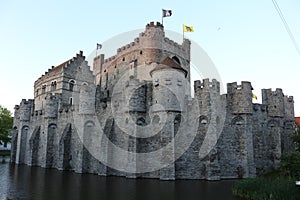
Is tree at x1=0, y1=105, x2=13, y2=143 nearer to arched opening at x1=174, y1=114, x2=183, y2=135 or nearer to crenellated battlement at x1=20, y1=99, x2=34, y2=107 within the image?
crenellated battlement at x1=20, y1=99, x2=34, y2=107

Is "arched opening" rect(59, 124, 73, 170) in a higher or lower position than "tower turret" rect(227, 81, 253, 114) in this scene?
lower

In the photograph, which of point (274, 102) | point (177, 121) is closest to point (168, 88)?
point (177, 121)

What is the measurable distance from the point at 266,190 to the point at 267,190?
63 mm

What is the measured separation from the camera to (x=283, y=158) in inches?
657

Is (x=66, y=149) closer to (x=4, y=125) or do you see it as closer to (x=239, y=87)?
(x=239, y=87)

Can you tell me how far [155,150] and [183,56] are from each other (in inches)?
731

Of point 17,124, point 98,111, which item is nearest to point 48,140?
point 98,111

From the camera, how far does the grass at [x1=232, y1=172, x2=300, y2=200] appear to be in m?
11.0

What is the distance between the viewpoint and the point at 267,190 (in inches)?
459

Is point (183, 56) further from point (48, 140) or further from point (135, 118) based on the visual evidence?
point (48, 140)

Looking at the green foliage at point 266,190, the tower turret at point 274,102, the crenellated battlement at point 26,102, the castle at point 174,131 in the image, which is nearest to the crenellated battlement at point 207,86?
the castle at point 174,131

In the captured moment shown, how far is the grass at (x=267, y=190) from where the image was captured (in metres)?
11.0

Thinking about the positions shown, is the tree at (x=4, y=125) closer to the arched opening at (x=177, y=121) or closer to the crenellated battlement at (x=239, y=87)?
the arched opening at (x=177, y=121)

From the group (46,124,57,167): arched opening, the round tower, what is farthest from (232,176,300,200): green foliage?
(46,124,57,167): arched opening
